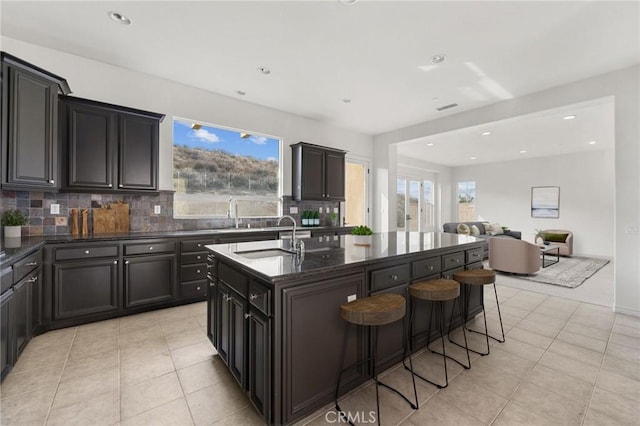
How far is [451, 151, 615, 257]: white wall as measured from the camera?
23.8ft

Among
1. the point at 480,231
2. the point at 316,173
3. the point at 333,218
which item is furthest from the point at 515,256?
the point at 316,173

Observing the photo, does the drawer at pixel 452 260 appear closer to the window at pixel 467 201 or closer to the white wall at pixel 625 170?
the white wall at pixel 625 170

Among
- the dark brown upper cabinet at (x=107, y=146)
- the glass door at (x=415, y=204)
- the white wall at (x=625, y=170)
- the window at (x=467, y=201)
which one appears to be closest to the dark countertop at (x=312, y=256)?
the dark brown upper cabinet at (x=107, y=146)

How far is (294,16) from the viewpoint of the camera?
2.54 meters

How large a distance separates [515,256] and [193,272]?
5460mm

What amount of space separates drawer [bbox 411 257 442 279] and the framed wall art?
8.08 m

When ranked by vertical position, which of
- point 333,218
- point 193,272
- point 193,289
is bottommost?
point 193,289

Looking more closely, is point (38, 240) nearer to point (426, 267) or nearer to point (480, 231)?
point (426, 267)

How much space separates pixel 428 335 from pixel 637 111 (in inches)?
149

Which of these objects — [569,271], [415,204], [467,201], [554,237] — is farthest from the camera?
[467,201]

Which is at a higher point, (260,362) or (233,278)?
(233,278)

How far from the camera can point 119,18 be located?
2574 mm

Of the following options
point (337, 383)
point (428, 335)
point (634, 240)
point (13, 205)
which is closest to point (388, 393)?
point (337, 383)

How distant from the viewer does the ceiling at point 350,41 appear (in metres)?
2.44
